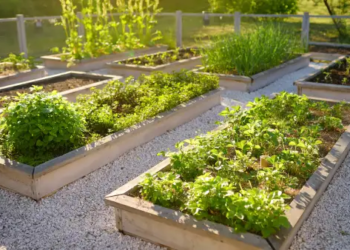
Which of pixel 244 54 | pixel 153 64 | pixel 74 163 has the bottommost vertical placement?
pixel 74 163

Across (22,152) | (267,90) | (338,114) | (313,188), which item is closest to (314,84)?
(267,90)

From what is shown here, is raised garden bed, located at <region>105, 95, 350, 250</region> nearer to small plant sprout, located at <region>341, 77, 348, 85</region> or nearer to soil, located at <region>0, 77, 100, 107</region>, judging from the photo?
small plant sprout, located at <region>341, 77, 348, 85</region>

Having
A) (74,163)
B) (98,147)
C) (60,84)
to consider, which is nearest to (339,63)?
(60,84)

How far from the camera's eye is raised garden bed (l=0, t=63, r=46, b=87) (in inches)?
324

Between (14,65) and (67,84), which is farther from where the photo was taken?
(14,65)

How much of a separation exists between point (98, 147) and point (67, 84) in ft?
10.7

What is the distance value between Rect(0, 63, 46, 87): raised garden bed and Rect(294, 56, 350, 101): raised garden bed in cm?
484

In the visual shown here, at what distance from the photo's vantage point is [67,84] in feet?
25.4

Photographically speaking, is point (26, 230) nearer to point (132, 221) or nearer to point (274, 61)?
point (132, 221)

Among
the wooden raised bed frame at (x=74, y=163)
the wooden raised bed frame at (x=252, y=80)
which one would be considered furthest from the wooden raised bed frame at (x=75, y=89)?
the wooden raised bed frame at (x=74, y=163)

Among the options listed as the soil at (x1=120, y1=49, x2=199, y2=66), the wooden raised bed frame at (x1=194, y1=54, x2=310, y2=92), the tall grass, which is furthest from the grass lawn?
the wooden raised bed frame at (x1=194, y1=54, x2=310, y2=92)

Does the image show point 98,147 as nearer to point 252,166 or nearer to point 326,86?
point 252,166

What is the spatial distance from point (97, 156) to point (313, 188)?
Answer: 2210 mm

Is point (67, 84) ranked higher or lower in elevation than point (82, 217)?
higher
